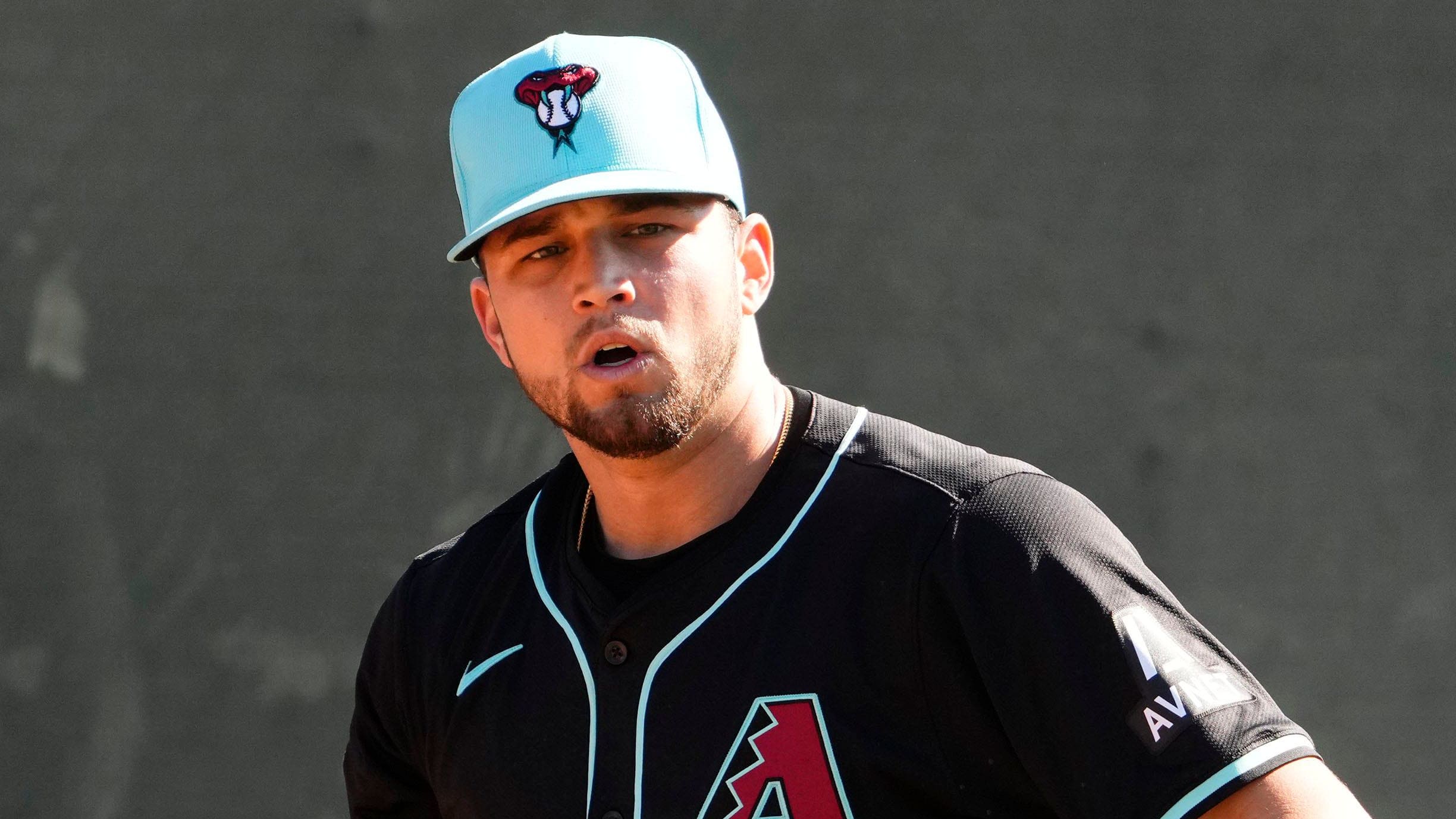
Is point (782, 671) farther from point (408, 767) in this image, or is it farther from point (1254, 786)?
point (408, 767)

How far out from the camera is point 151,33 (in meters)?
3.53

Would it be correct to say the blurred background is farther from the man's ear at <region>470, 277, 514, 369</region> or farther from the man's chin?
the man's chin

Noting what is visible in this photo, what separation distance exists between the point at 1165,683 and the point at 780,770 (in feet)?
1.51

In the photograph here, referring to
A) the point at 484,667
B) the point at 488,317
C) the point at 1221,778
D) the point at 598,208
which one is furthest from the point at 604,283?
the point at 1221,778

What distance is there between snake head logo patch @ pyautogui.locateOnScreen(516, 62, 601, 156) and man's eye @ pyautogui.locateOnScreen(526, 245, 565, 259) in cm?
15

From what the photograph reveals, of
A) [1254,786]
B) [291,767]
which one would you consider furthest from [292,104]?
[1254,786]

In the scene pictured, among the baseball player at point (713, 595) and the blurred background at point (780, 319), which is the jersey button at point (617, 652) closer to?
the baseball player at point (713, 595)

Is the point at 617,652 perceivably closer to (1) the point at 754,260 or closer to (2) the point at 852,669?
(2) the point at 852,669

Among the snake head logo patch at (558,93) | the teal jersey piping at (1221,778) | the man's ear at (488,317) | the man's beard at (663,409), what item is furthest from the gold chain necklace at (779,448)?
the teal jersey piping at (1221,778)

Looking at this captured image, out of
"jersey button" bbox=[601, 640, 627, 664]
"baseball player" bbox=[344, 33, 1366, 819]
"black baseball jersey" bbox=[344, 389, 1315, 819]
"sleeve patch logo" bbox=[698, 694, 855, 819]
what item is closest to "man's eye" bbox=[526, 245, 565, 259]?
"baseball player" bbox=[344, 33, 1366, 819]

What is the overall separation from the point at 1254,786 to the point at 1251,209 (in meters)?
2.35

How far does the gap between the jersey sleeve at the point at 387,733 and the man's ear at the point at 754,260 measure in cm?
70

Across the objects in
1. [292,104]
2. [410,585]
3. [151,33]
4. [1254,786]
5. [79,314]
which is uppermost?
[151,33]

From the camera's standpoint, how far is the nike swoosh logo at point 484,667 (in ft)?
6.59
